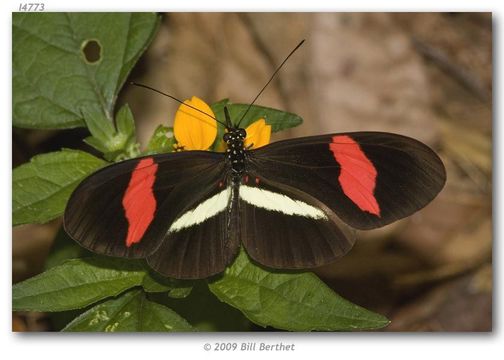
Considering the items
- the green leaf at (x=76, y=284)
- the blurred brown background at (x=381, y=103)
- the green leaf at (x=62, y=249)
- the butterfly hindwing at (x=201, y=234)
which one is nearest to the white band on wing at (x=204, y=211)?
the butterfly hindwing at (x=201, y=234)

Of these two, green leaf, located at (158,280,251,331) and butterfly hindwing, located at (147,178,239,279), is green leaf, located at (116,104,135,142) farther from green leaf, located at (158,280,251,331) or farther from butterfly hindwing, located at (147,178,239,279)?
green leaf, located at (158,280,251,331)

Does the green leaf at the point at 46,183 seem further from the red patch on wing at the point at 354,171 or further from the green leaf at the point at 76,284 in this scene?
the red patch on wing at the point at 354,171

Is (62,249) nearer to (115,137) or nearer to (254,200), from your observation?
(115,137)

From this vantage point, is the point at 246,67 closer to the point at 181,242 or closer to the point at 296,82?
the point at 296,82

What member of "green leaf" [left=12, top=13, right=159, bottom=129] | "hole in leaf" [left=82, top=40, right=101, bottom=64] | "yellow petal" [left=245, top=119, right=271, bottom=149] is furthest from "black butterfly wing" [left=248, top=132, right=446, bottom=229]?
"hole in leaf" [left=82, top=40, right=101, bottom=64]

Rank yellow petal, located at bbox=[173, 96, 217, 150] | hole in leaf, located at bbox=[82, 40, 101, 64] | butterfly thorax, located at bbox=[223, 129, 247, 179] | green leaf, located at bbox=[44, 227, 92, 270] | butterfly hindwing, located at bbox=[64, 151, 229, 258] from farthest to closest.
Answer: hole in leaf, located at bbox=[82, 40, 101, 64] < green leaf, located at bbox=[44, 227, 92, 270] < yellow petal, located at bbox=[173, 96, 217, 150] < butterfly thorax, located at bbox=[223, 129, 247, 179] < butterfly hindwing, located at bbox=[64, 151, 229, 258]

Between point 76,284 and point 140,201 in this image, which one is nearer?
point 140,201

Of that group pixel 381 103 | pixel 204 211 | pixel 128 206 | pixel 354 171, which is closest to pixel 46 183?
pixel 128 206
